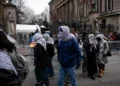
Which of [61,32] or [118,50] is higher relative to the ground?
[61,32]

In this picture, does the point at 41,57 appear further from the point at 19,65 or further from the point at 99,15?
the point at 99,15

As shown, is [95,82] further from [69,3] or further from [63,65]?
[69,3]

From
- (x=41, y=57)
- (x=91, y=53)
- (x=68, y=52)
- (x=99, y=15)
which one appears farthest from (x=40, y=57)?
(x=99, y=15)

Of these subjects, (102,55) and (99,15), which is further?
(99,15)

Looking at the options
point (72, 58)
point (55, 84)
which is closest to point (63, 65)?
point (72, 58)

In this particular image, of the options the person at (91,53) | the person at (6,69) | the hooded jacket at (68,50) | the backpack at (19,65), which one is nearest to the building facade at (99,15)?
the person at (91,53)

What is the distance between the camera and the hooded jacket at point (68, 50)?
17.9ft

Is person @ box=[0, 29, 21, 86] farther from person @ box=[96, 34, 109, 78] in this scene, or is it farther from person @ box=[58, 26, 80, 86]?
person @ box=[96, 34, 109, 78]

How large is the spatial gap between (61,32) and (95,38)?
2.96m

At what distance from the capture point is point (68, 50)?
5.51 meters

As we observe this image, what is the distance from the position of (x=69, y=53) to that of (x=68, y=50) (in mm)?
79

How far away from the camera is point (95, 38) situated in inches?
326

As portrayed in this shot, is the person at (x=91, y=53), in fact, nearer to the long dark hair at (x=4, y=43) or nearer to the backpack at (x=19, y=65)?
the backpack at (x=19, y=65)

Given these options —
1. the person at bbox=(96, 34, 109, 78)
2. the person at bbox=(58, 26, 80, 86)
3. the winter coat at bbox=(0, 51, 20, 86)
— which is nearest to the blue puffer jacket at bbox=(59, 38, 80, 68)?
the person at bbox=(58, 26, 80, 86)
